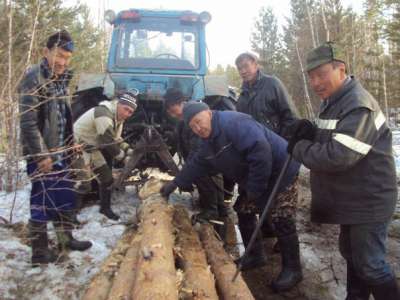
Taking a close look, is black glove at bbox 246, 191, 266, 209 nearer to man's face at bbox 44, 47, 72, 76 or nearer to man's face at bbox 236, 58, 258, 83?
man's face at bbox 236, 58, 258, 83

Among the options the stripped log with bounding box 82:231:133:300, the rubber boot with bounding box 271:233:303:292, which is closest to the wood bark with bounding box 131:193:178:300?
the stripped log with bounding box 82:231:133:300

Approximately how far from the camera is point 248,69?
4539 millimetres

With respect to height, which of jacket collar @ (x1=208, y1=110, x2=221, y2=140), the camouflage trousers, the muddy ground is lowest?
the muddy ground

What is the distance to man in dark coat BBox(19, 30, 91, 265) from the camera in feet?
11.8

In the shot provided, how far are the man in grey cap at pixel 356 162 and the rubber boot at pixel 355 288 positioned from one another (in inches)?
13.2

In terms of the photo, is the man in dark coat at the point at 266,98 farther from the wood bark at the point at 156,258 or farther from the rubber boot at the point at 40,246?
the rubber boot at the point at 40,246

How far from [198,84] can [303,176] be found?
3266mm

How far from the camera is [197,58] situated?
666 centimetres

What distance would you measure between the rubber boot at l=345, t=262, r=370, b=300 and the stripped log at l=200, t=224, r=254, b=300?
36.3 inches

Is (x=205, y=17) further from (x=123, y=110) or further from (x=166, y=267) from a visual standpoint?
(x=166, y=267)

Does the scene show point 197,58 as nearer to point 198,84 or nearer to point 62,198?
point 198,84

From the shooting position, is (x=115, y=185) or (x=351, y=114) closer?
(x=351, y=114)

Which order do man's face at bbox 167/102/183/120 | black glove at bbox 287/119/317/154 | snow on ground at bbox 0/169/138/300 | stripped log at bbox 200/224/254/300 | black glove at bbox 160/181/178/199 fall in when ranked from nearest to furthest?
1. stripped log at bbox 200/224/254/300
2. black glove at bbox 287/119/317/154
3. snow on ground at bbox 0/169/138/300
4. black glove at bbox 160/181/178/199
5. man's face at bbox 167/102/183/120

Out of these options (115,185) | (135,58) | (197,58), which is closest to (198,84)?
(197,58)
